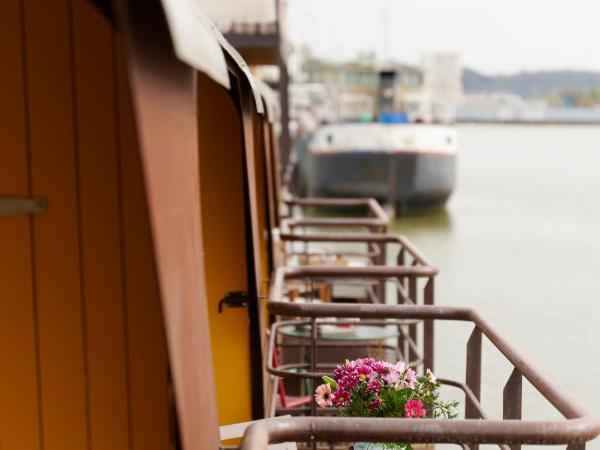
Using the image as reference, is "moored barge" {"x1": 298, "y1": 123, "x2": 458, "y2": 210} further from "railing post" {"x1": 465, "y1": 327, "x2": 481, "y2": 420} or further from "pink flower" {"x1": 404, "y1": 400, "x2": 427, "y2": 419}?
"pink flower" {"x1": 404, "y1": 400, "x2": 427, "y2": 419}

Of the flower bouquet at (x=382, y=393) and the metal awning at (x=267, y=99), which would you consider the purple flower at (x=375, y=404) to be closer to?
the flower bouquet at (x=382, y=393)

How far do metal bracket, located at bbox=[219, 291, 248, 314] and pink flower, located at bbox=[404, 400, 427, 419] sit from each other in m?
1.73

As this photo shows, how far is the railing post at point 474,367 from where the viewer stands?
2908 mm

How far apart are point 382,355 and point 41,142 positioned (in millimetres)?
3053

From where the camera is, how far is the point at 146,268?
8.63 ft

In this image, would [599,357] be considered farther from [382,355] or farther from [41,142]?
[41,142]

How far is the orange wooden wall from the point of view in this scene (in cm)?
253

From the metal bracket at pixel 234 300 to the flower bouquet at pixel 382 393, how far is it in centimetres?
149

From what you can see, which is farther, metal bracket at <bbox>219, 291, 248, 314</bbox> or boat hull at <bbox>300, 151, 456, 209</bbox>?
boat hull at <bbox>300, 151, 456, 209</bbox>

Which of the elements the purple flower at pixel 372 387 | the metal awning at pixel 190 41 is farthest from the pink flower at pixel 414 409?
the metal awning at pixel 190 41

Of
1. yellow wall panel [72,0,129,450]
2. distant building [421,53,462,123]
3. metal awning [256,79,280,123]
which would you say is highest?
distant building [421,53,462,123]

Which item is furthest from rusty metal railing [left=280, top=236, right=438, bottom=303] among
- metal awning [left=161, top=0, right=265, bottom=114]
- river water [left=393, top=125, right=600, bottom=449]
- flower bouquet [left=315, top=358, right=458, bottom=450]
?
metal awning [left=161, top=0, right=265, bottom=114]

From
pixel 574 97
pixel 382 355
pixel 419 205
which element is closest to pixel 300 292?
pixel 382 355

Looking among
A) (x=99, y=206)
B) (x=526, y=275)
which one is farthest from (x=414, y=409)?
(x=526, y=275)
